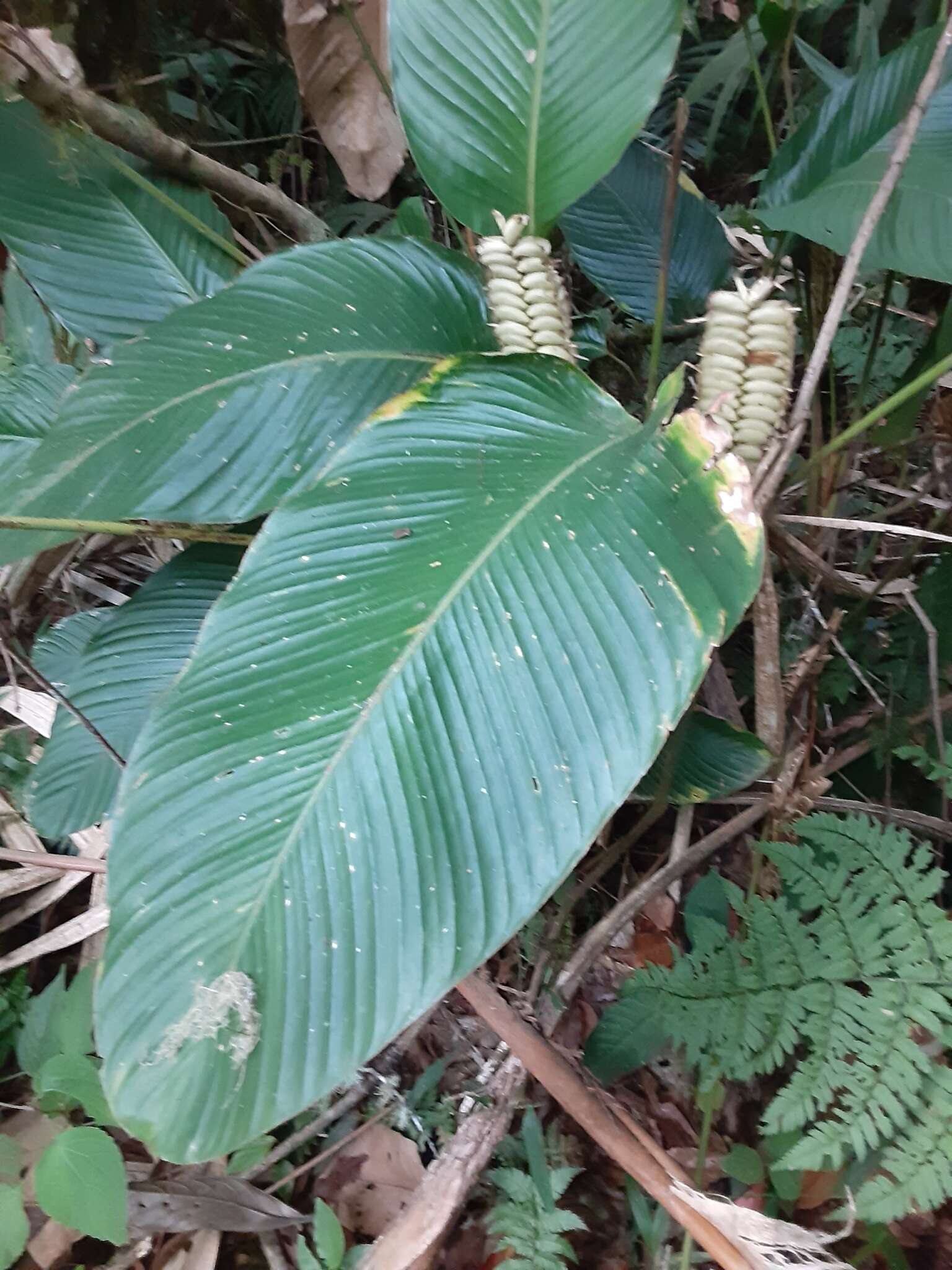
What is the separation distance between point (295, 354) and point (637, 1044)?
71 centimetres

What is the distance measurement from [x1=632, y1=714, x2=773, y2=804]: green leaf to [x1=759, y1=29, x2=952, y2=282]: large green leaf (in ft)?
1.45

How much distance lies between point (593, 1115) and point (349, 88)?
1255mm

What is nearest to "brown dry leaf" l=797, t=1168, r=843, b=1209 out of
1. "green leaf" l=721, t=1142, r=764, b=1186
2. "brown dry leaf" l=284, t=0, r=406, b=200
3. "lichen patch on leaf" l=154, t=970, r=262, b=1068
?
"green leaf" l=721, t=1142, r=764, b=1186

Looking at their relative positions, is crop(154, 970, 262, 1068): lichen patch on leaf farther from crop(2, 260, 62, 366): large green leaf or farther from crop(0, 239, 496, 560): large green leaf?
crop(2, 260, 62, 366): large green leaf

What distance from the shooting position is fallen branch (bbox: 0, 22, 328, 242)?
2.55ft

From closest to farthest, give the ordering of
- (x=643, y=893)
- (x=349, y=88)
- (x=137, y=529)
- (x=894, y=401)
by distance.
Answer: (x=894, y=401) < (x=137, y=529) < (x=643, y=893) < (x=349, y=88)

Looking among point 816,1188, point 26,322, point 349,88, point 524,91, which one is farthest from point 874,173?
point 26,322

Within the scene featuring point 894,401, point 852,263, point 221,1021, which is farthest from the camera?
point 894,401

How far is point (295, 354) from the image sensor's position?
2.17 feet

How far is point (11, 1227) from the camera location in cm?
73

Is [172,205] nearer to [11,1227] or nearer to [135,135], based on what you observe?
[135,135]

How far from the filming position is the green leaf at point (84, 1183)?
2.20 feet

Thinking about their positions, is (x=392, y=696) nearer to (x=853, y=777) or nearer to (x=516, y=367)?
(x=516, y=367)

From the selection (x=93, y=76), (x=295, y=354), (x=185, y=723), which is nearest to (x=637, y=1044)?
(x=185, y=723)
